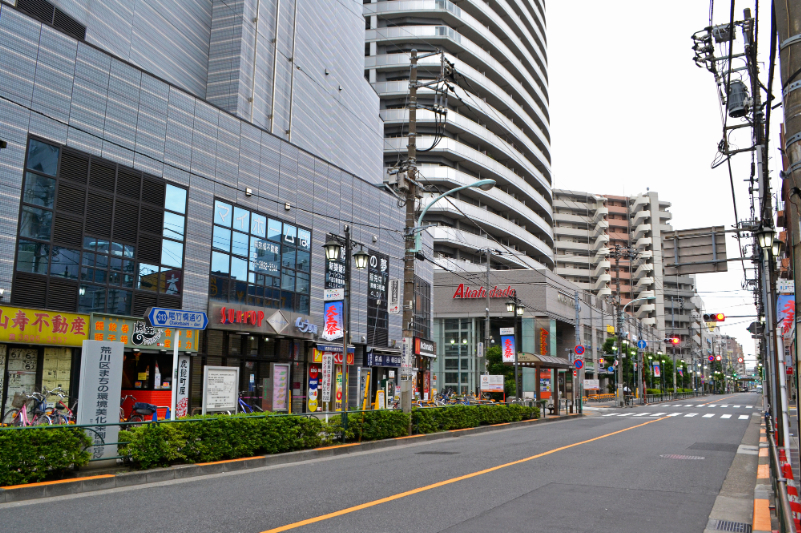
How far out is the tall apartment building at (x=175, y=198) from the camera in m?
17.0

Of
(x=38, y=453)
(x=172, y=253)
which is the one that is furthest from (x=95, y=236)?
(x=38, y=453)

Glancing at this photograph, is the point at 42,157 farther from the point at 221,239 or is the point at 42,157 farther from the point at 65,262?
the point at 221,239

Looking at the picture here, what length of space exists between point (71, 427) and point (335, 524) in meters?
5.86

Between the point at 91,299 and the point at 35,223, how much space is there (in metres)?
2.76

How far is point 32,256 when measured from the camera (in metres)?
16.9

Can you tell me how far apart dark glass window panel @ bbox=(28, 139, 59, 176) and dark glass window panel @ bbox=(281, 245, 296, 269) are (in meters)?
10.1

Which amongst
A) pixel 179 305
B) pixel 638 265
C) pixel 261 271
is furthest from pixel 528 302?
pixel 638 265

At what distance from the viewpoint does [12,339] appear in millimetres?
16000

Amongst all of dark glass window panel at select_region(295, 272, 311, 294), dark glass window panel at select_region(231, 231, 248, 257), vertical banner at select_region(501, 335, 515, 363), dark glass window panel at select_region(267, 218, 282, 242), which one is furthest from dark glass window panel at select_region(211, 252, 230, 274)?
vertical banner at select_region(501, 335, 515, 363)

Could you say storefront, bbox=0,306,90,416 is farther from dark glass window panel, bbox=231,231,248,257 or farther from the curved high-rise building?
the curved high-rise building

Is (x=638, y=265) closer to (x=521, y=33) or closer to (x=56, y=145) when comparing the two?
(x=521, y=33)

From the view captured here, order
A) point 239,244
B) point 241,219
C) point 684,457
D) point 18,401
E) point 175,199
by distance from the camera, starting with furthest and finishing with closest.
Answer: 1. point 241,219
2. point 239,244
3. point 175,199
4. point 684,457
5. point 18,401

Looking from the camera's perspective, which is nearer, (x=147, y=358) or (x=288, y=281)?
(x=147, y=358)

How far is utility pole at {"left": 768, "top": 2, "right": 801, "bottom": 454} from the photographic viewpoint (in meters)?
5.02
